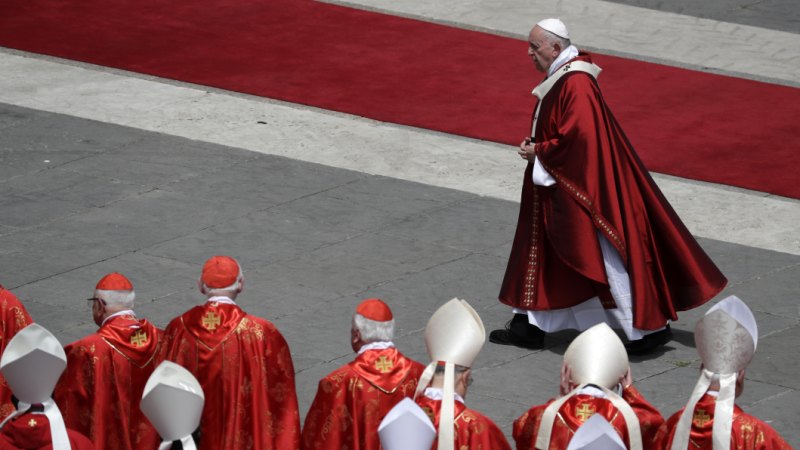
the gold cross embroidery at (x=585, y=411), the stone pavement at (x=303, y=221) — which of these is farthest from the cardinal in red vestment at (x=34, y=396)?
the stone pavement at (x=303, y=221)

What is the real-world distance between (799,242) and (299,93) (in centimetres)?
458

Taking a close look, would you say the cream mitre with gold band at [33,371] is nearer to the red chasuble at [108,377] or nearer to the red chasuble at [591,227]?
the red chasuble at [108,377]

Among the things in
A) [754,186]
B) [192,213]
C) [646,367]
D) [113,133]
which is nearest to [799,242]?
[754,186]

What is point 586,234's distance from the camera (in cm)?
957

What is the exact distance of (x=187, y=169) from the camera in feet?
41.2

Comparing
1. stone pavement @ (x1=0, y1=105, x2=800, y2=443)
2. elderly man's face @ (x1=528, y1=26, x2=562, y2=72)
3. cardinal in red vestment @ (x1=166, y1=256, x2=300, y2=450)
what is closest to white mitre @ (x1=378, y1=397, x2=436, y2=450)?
cardinal in red vestment @ (x1=166, y1=256, x2=300, y2=450)

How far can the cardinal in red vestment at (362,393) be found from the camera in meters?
7.27

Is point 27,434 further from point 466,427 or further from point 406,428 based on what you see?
point 466,427

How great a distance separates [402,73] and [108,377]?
7443 mm

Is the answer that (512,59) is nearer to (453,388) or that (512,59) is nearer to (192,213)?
(192,213)

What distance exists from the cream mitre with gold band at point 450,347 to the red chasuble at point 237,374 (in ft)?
3.99

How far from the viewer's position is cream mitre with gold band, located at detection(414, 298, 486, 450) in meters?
6.46

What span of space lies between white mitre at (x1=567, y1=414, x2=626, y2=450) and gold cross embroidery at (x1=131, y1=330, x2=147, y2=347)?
8.73ft

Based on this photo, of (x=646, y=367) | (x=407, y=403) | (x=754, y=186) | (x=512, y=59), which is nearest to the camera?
(x=407, y=403)
